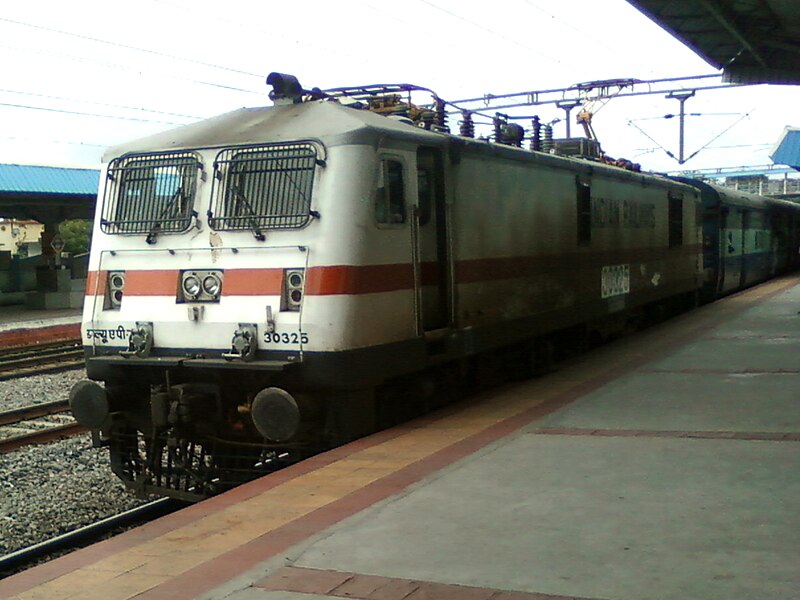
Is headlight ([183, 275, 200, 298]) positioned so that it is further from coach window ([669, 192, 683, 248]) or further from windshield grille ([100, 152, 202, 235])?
coach window ([669, 192, 683, 248])

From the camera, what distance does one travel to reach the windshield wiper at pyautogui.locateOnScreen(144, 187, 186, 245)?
835 cm

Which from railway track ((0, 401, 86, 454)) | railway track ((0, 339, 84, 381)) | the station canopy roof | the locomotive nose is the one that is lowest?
railway track ((0, 401, 86, 454))

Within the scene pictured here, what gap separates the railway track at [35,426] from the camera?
10.2 metres

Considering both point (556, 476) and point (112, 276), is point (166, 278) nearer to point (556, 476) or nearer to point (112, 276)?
point (112, 276)

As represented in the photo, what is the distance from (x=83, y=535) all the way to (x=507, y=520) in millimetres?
3523

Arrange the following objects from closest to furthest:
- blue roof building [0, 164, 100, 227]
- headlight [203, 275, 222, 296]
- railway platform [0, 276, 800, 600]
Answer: railway platform [0, 276, 800, 600], headlight [203, 275, 222, 296], blue roof building [0, 164, 100, 227]

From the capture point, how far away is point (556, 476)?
20.8 feet

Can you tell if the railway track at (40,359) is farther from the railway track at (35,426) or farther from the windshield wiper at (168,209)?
the windshield wiper at (168,209)

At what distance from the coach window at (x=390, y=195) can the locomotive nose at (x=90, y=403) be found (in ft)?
8.79

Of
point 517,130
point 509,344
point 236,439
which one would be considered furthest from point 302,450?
point 517,130

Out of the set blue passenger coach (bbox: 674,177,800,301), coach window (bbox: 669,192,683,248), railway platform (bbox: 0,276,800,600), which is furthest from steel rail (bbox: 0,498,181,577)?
blue passenger coach (bbox: 674,177,800,301)

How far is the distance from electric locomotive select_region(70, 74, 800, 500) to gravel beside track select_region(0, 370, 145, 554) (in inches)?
17.4

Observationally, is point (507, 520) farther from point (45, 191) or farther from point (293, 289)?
point (45, 191)

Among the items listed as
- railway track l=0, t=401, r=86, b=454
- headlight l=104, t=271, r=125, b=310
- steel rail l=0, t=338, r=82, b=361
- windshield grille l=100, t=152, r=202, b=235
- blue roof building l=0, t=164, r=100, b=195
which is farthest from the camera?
blue roof building l=0, t=164, r=100, b=195
